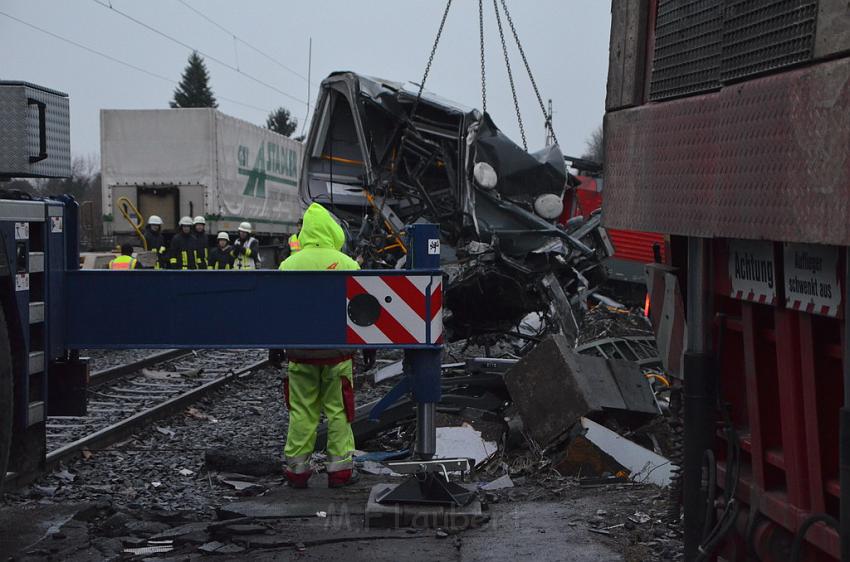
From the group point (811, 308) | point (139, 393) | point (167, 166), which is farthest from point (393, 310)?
point (167, 166)

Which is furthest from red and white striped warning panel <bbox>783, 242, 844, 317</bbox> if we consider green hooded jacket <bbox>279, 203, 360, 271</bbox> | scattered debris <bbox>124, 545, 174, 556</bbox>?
green hooded jacket <bbox>279, 203, 360, 271</bbox>

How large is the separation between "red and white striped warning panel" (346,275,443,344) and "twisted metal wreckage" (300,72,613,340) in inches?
267

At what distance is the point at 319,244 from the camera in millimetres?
7484

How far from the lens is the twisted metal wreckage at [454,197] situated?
12.9 metres

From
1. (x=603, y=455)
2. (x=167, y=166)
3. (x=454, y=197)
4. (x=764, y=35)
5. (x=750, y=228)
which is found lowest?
(x=603, y=455)

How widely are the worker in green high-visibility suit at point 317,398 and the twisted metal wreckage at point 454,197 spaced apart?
5.41 m

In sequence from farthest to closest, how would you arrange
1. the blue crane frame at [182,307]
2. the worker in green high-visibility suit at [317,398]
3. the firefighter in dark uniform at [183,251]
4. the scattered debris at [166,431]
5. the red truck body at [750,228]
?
the firefighter in dark uniform at [183,251]
the scattered debris at [166,431]
the worker in green high-visibility suit at [317,398]
the blue crane frame at [182,307]
the red truck body at [750,228]

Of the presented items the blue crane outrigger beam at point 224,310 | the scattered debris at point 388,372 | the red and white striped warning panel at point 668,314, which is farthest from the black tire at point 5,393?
the scattered debris at point 388,372

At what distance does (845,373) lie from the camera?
9.33 feet

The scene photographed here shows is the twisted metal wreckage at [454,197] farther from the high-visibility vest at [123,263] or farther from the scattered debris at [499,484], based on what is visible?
the scattered debris at [499,484]

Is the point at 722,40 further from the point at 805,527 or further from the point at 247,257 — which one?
the point at 247,257

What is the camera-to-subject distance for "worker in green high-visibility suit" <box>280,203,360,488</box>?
7227mm

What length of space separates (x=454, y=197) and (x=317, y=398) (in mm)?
6244

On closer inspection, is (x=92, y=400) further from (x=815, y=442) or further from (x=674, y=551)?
(x=815, y=442)
